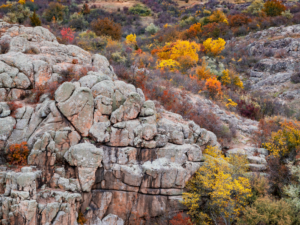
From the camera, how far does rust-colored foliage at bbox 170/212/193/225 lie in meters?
11.9

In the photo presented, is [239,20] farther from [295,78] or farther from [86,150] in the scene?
[86,150]

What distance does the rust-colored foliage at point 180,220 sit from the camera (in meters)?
11.9

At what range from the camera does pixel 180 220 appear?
40.1 feet

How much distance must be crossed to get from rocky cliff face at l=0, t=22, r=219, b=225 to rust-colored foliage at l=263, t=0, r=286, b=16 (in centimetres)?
4183

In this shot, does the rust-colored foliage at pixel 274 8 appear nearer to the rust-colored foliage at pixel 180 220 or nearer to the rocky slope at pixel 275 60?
the rocky slope at pixel 275 60

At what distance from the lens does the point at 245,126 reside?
68.8 feet

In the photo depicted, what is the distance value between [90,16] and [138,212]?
47.3 metres

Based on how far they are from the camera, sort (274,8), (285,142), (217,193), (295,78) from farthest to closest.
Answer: (274,8) → (295,78) → (285,142) → (217,193)

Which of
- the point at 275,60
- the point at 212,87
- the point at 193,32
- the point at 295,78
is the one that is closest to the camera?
the point at 212,87

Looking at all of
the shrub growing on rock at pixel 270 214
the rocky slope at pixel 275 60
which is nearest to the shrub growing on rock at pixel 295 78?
the rocky slope at pixel 275 60

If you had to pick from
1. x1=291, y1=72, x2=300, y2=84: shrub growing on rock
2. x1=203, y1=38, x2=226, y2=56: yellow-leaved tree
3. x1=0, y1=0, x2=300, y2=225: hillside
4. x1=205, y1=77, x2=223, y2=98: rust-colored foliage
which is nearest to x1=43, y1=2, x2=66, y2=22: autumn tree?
x1=0, y1=0, x2=300, y2=225: hillside

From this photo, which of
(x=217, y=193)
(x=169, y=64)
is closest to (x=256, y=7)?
(x=169, y=64)

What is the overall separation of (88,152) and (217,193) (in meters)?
7.62

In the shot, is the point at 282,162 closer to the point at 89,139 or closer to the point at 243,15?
the point at 89,139
